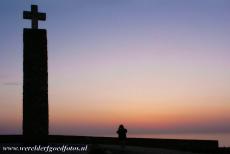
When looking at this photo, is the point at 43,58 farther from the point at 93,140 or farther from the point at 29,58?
the point at 93,140

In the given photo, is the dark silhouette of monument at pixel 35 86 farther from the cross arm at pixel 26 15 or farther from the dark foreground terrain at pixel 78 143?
the cross arm at pixel 26 15

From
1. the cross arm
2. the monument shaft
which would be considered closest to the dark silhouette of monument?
the monument shaft

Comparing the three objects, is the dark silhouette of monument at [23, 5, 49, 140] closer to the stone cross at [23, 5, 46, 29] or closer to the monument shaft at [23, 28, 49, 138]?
the monument shaft at [23, 28, 49, 138]

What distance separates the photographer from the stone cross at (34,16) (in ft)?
76.6

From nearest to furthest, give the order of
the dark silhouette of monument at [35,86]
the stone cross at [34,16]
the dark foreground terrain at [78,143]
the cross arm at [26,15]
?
the dark foreground terrain at [78,143] → the dark silhouette of monument at [35,86] → the stone cross at [34,16] → the cross arm at [26,15]

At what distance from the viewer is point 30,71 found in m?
22.5

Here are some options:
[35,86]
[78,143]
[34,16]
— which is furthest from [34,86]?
[78,143]

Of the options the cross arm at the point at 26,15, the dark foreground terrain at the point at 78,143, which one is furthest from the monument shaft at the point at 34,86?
the cross arm at the point at 26,15

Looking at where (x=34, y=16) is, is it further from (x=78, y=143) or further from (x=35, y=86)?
(x=78, y=143)

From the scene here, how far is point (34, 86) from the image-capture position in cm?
2253

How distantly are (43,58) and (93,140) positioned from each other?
6.00 m

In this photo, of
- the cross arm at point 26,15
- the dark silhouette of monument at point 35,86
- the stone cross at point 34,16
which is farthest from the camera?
the cross arm at point 26,15

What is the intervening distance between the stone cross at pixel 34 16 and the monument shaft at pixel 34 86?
725 millimetres

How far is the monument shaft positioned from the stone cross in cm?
72
